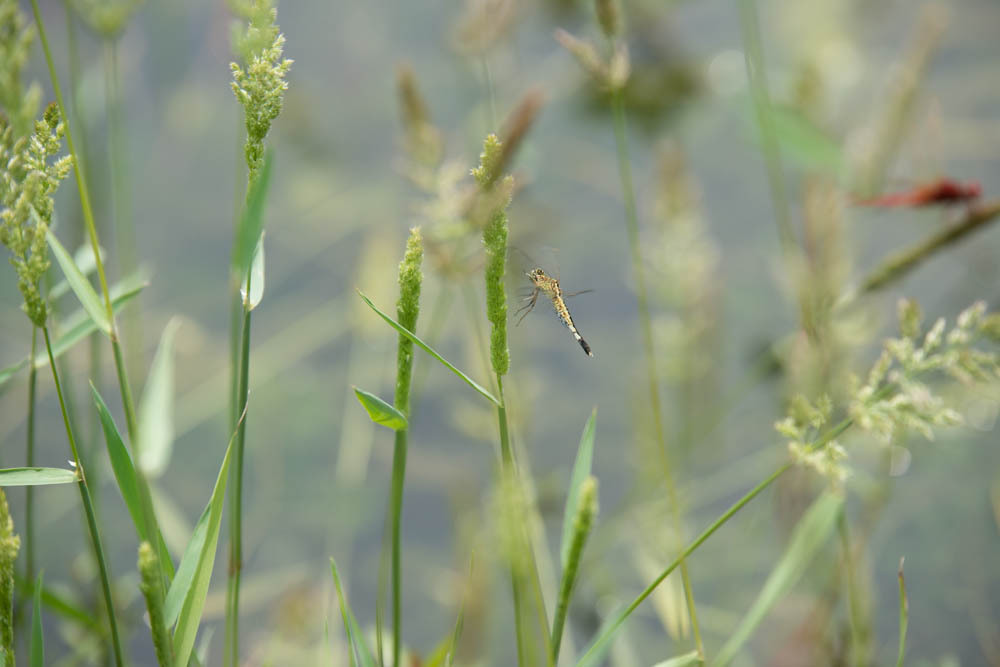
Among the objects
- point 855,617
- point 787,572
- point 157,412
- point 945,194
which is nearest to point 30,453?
point 157,412

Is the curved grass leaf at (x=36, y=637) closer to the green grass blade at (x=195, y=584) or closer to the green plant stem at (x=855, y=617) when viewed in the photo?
the green grass blade at (x=195, y=584)

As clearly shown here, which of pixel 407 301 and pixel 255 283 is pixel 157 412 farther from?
pixel 407 301

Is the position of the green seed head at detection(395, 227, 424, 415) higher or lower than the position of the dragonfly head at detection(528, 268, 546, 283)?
lower

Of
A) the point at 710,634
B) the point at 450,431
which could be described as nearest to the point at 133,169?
the point at 450,431

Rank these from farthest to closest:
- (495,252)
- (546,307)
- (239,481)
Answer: (546,307), (239,481), (495,252)

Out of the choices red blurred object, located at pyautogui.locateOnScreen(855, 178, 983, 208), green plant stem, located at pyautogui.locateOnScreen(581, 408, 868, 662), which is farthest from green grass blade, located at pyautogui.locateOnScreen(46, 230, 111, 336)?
red blurred object, located at pyautogui.locateOnScreen(855, 178, 983, 208)

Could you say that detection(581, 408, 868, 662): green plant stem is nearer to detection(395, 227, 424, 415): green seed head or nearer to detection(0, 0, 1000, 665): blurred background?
detection(395, 227, 424, 415): green seed head
